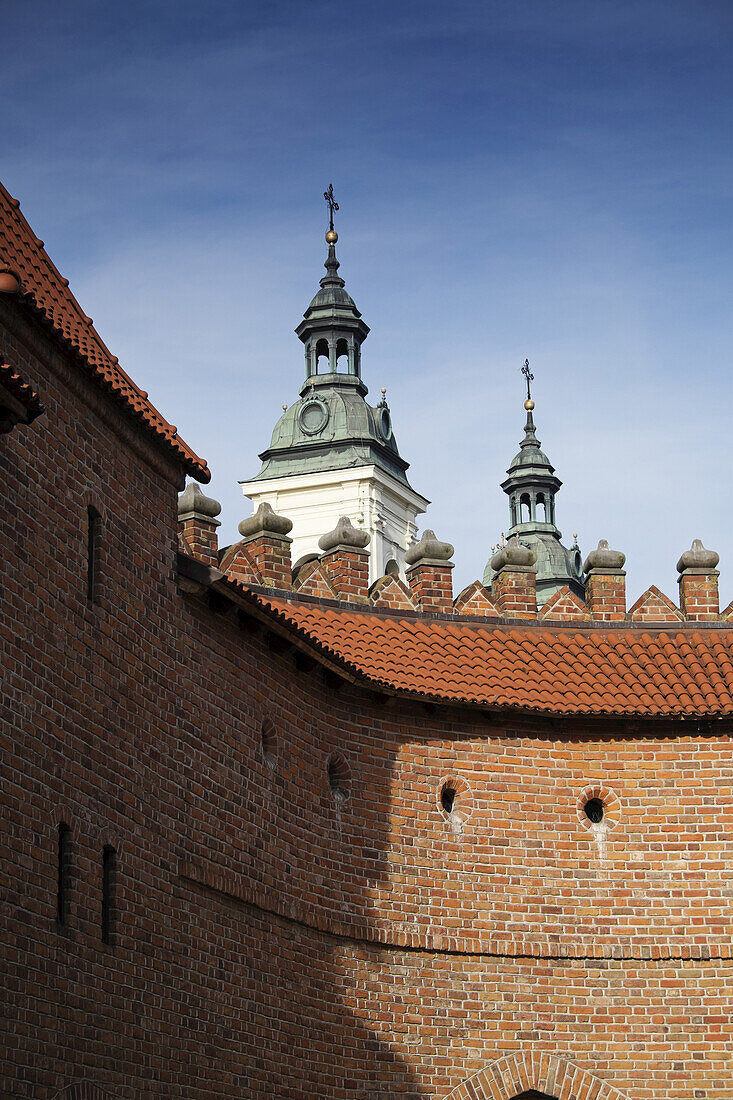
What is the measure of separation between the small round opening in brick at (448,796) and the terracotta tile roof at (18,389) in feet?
28.0

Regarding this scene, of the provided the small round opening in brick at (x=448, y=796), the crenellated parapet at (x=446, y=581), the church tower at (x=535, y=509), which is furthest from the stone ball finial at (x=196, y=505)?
the church tower at (x=535, y=509)

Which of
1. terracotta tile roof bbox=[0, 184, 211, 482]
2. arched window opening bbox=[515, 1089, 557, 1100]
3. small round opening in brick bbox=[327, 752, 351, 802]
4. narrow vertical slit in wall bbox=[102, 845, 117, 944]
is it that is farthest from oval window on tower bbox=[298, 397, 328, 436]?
narrow vertical slit in wall bbox=[102, 845, 117, 944]

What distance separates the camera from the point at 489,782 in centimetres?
1841

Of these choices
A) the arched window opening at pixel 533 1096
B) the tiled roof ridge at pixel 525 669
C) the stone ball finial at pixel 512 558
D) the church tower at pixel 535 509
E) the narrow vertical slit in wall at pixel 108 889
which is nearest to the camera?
the narrow vertical slit in wall at pixel 108 889

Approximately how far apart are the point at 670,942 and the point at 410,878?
269 centimetres

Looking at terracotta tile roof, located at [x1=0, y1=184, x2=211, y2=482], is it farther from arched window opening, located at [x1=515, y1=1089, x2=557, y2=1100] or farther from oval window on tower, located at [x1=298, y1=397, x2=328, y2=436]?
oval window on tower, located at [x1=298, y1=397, x2=328, y2=436]

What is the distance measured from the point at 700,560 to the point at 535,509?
3399cm

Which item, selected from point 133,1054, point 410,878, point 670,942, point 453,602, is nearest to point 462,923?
point 410,878

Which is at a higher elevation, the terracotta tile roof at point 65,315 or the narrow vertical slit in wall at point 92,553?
the terracotta tile roof at point 65,315

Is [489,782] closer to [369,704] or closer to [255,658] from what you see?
[369,704]

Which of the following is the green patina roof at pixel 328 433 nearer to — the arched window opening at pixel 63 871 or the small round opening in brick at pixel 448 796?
the small round opening in brick at pixel 448 796

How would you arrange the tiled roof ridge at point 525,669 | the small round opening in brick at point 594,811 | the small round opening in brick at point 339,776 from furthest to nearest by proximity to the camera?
the small round opening in brick at point 594,811 → the tiled roof ridge at point 525,669 → the small round opening in brick at point 339,776

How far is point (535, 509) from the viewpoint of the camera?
5419 centimetres

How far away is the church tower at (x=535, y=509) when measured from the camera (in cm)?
5250
